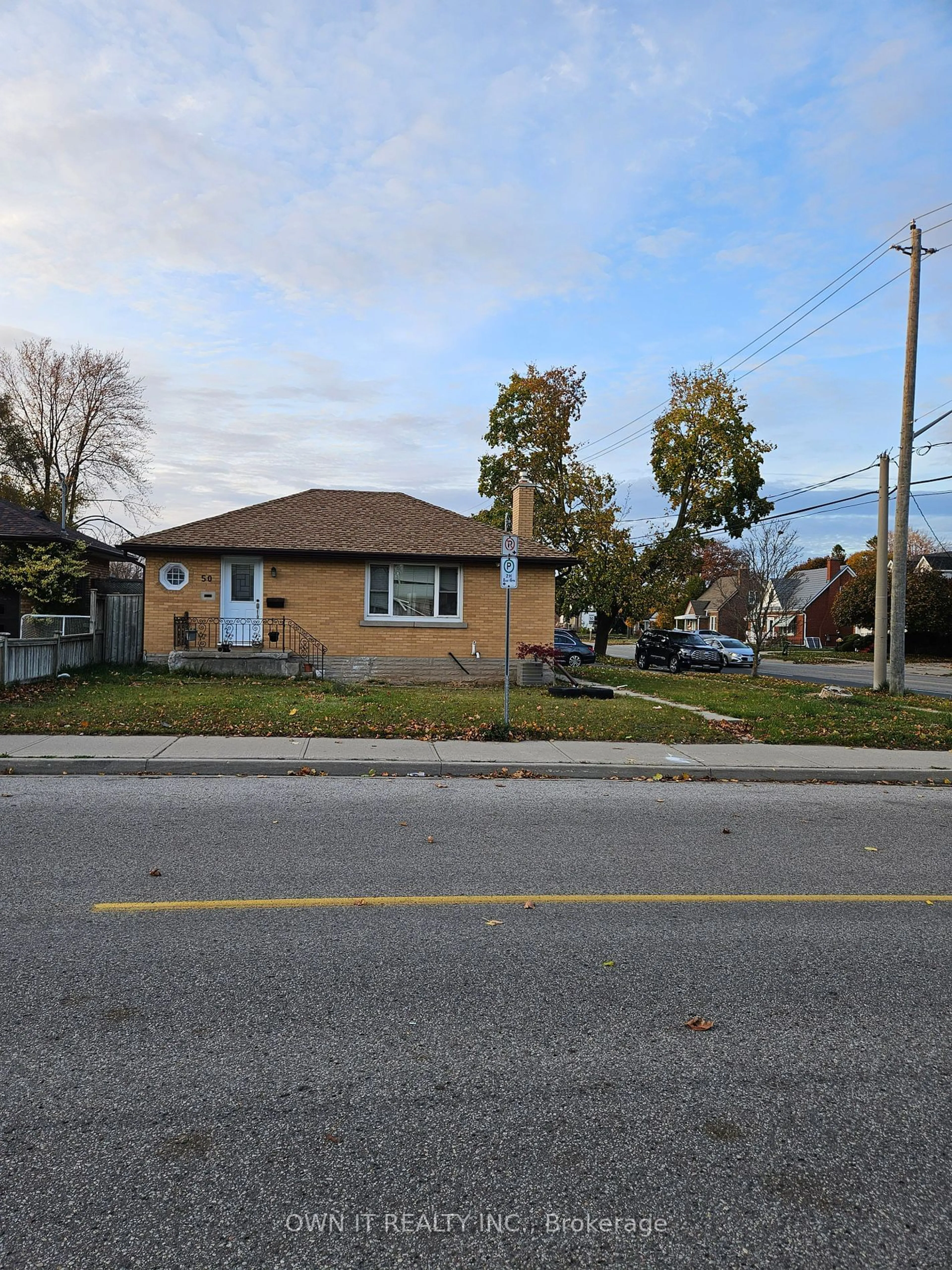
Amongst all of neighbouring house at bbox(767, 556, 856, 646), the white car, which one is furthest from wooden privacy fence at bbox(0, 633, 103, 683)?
neighbouring house at bbox(767, 556, 856, 646)

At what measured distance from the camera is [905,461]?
2245cm

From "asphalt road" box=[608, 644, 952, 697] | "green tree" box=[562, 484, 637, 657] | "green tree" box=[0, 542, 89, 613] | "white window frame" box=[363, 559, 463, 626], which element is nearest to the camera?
"green tree" box=[0, 542, 89, 613]

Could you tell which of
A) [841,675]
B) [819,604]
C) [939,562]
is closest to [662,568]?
[841,675]

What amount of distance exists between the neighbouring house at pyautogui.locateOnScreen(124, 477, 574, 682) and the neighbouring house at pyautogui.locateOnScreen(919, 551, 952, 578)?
45.8 m

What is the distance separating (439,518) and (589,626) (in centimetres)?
6602

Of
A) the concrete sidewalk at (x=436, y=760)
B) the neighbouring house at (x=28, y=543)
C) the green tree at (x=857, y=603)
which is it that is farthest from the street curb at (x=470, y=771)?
the green tree at (x=857, y=603)

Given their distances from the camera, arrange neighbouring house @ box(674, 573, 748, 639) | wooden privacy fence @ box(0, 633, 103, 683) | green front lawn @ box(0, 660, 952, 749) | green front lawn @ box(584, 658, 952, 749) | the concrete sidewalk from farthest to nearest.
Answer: neighbouring house @ box(674, 573, 748, 639)
wooden privacy fence @ box(0, 633, 103, 683)
green front lawn @ box(584, 658, 952, 749)
green front lawn @ box(0, 660, 952, 749)
the concrete sidewalk

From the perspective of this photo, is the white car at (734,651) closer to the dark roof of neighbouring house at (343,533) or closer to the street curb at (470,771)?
the dark roof of neighbouring house at (343,533)

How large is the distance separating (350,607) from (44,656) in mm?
7164

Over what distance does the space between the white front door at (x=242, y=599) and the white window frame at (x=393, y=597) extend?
2.63 meters

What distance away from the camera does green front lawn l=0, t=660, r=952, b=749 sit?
1211cm

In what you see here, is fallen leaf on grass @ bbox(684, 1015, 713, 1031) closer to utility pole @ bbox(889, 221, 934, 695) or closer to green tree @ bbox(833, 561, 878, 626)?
utility pole @ bbox(889, 221, 934, 695)

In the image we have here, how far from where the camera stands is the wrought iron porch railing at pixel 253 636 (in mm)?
20812

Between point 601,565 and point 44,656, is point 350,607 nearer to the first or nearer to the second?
point 44,656
